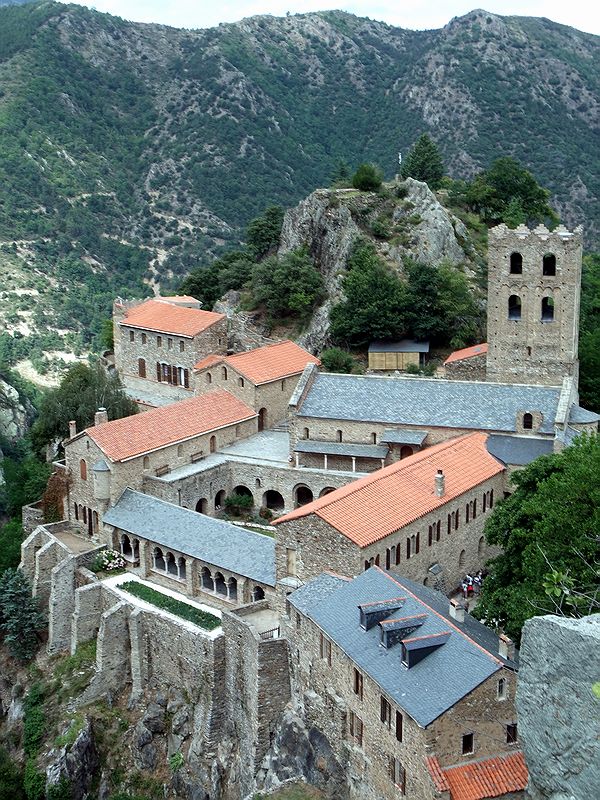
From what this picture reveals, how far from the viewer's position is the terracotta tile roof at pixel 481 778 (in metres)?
26.5

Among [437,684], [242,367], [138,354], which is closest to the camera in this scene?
[437,684]

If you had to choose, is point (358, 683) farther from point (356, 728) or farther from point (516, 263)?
point (516, 263)

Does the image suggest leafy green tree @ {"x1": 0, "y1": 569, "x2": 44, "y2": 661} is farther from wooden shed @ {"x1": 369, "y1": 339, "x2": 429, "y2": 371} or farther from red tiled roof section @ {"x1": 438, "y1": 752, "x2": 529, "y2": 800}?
wooden shed @ {"x1": 369, "y1": 339, "x2": 429, "y2": 371}

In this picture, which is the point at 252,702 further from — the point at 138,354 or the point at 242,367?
the point at 138,354

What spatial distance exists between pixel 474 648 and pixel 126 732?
19592mm

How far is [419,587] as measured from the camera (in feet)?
116

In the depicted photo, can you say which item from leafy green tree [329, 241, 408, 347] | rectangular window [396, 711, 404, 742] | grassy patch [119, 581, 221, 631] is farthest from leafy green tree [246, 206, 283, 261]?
rectangular window [396, 711, 404, 742]

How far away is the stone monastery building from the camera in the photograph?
29016 millimetres

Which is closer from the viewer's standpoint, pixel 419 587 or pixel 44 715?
pixel 419 587

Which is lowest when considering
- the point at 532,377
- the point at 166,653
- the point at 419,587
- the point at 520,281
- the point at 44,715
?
the point at 44,715

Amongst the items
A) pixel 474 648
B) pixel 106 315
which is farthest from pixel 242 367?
pixel 106 315

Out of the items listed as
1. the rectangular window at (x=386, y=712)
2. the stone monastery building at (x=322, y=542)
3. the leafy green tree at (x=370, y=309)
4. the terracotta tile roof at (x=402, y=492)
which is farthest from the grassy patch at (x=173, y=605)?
the leafy green tree at (x=370, y=309)

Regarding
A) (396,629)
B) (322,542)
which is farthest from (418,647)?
(322,542)

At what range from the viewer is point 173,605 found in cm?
4369
